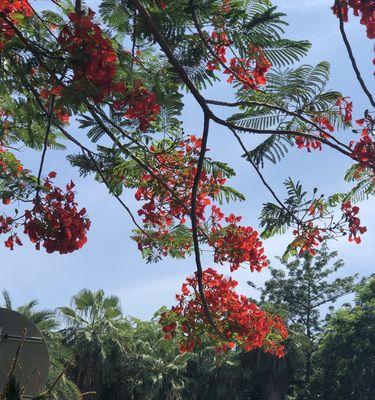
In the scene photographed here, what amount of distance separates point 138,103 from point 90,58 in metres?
1.02

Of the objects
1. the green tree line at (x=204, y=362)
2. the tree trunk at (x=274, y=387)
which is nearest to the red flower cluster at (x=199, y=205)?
the green tree line at (x=204, y=362)

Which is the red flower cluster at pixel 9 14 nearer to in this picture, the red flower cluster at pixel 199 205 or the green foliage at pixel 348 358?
the red flower cluster at pixel 199 205

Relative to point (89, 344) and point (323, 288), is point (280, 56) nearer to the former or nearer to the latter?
point (89, 344)

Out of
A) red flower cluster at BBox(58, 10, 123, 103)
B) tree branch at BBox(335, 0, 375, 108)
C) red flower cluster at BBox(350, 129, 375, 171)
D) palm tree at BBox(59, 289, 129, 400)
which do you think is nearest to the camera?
tree branch at BBox(335, 0, 375, 108)

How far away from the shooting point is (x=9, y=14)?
4066 mm

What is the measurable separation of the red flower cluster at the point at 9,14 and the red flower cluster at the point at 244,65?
1183 millimetres

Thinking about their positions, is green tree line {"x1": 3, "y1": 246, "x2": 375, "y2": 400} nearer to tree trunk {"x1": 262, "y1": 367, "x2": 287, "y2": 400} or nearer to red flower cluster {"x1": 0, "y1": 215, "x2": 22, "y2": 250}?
tree trunk {"x1": 262, "y1": 367, "x2": 287, "y2": 400}

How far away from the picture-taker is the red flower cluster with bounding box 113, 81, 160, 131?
4.43 meters

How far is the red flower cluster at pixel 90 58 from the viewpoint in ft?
11.2

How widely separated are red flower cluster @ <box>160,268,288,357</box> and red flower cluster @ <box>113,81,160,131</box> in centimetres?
178

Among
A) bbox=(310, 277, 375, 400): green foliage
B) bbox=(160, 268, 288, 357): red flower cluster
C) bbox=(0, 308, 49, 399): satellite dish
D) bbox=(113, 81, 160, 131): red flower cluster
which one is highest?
bbox=(310, 277, 375, 400): green foliage

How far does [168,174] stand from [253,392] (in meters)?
25.5

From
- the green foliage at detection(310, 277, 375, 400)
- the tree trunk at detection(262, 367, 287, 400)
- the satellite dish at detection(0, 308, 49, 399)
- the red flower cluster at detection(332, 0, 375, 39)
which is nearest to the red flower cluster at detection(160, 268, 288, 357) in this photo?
the satellite dish at detection(0, 308, 49, 399)

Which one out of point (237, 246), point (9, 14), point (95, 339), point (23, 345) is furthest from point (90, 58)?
point (95, 339)
